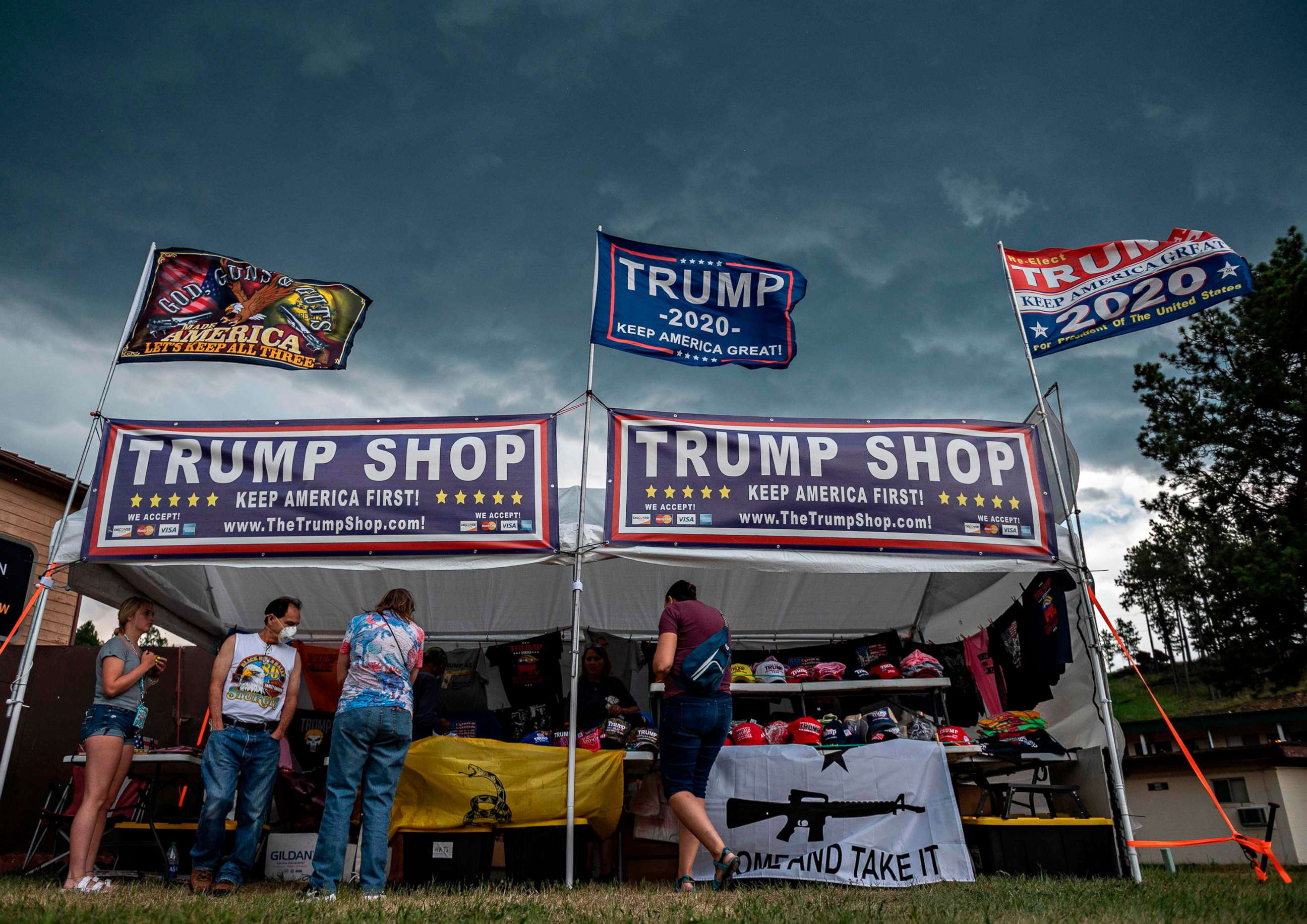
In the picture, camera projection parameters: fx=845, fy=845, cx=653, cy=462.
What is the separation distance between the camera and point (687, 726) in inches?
199

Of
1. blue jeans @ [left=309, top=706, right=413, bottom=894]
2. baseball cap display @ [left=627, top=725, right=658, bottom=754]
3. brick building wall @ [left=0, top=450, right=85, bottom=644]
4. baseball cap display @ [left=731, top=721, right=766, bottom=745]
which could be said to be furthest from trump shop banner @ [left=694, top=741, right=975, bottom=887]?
brick building wall @ [left=0, top=450, right=85, bottom=644]

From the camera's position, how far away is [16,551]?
9938mm

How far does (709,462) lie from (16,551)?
8.75 m

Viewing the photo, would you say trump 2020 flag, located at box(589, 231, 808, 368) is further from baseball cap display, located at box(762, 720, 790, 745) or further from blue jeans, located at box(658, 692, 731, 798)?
blue jeans, located at box(658, 692, 731, 798)

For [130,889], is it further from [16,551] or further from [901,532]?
[16,551]

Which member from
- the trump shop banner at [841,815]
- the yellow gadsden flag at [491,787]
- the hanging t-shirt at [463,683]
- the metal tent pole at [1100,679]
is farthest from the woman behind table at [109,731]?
the metal tent pole at [1100,679]

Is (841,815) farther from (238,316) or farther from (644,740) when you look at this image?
(238,316)

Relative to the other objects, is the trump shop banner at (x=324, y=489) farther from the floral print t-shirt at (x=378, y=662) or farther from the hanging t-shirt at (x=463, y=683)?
the hanging t-shirt at (x=463, y=683)

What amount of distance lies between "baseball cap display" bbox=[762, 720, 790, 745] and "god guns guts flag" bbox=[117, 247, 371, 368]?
186 inches

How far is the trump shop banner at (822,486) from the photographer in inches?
243

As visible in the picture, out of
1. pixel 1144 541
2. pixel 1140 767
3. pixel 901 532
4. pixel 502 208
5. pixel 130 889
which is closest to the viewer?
pixel 130 889

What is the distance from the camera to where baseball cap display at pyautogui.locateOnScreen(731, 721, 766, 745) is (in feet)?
20.1

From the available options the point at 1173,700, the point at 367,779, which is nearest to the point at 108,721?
the point at 367,779

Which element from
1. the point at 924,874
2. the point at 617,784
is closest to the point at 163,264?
the point at 617,784
